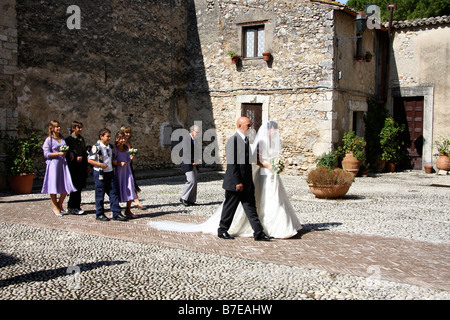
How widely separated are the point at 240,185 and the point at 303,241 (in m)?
1.15

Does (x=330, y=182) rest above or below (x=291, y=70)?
below

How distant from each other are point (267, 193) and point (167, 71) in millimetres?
11351

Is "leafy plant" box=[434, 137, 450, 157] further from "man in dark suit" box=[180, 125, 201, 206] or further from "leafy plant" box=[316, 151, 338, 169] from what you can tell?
"man in dark suit" box=[180, 125, 201, 206]

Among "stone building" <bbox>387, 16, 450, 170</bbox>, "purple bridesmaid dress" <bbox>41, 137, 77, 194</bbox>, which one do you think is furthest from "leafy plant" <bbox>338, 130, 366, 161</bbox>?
"purple bridesmaid dress" <bbox>41, 137, 77, 194</bbox>

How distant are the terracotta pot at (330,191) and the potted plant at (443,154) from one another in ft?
25.8

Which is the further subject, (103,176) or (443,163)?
(443,163)

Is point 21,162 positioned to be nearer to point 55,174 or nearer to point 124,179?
point 55,174

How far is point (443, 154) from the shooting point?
1672cm

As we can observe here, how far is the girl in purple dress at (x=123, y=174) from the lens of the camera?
8.08 m

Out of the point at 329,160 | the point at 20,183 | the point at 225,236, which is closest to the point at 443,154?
the point at 329,160

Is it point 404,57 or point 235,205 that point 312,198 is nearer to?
point 235,205

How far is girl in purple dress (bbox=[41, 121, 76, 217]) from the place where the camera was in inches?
328

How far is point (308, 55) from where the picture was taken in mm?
15492

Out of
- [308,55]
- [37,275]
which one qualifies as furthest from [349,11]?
[37,275]
